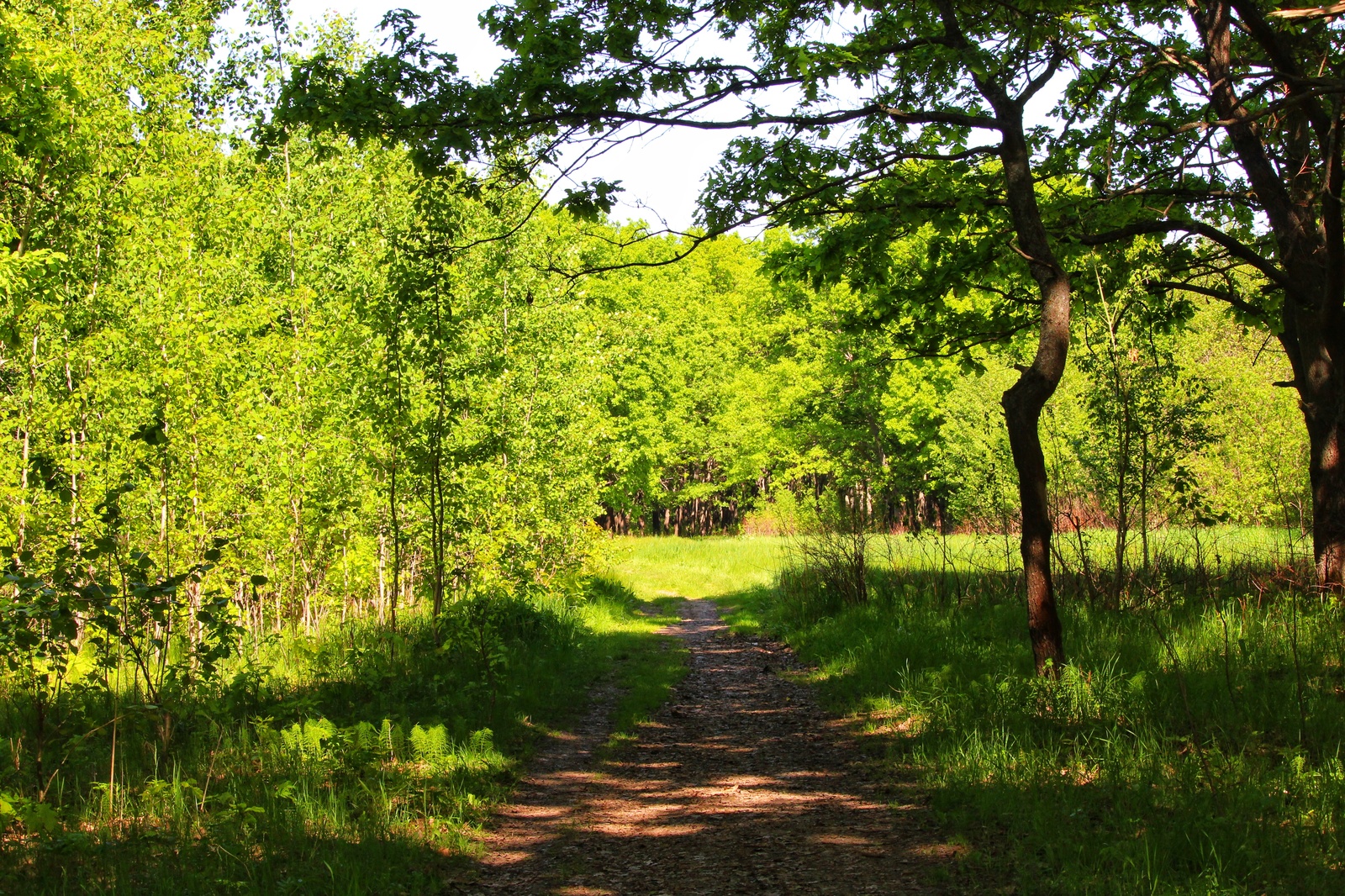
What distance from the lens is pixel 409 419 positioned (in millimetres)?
9484

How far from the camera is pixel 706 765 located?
7.36 metres

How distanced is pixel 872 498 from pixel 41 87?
1294 inches

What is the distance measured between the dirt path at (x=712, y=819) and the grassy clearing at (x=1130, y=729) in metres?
0.41

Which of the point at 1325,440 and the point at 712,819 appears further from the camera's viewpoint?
the point at 1325,440

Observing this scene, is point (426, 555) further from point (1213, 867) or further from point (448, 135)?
point (1213, 867)

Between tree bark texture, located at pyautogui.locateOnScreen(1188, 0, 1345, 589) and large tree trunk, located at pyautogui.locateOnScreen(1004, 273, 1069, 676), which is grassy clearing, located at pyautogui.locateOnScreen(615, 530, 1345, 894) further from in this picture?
tree bark texture, located at pyautogui.locateOnScreen(1188, 0, 1345, 589)

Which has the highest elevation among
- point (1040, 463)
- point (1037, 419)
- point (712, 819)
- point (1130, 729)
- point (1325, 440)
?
point (1037, 419)

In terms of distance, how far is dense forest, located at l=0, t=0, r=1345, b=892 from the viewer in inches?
240

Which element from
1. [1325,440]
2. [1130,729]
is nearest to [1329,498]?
[1325,440]

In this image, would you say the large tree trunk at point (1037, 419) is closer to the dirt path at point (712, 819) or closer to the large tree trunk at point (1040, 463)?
the large tree trunk at point (1040, 463)

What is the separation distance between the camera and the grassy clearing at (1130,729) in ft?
14.6

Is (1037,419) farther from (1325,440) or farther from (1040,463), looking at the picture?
(1325,440)

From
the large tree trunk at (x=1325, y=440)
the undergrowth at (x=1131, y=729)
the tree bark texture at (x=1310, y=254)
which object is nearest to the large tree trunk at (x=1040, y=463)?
the undergrowth at (x=1131, y=729)

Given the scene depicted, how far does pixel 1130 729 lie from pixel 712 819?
2964mm
